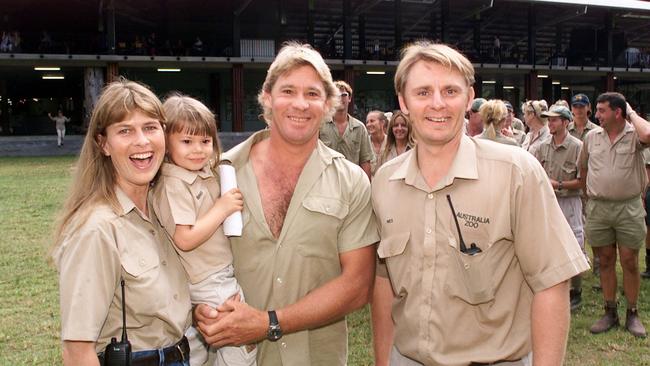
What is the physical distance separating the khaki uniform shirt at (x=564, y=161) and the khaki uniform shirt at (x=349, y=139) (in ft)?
8.30

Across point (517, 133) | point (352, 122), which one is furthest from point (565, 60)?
point (352, 122)

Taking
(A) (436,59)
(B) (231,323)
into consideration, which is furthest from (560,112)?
(B) (231,323)

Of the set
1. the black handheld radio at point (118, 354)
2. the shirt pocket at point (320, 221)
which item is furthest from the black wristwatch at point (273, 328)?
the black handheld radio at point (118, 354)

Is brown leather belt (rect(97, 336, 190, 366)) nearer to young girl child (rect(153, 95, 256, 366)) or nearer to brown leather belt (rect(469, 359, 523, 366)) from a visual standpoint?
young girl child (rect(153, 95, 256, 366))

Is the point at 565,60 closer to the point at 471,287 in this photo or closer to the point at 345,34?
the point at 345,34

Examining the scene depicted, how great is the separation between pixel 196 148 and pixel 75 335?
0.99m

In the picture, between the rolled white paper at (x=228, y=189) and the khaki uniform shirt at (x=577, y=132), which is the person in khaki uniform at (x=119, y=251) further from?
the khaki uniform shirt at (x=577, y=132)

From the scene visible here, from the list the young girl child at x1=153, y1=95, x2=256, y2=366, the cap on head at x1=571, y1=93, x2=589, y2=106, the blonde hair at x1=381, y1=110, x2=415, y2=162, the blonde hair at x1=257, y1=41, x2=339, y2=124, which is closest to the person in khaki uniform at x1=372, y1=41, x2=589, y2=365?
the blonde hair at x1=257, y1=41, x2=339, y2=124

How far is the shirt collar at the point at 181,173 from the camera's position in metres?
2.67

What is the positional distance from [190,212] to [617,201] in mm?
4863

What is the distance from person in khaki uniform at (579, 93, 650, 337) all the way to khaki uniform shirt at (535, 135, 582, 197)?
563 millimetres

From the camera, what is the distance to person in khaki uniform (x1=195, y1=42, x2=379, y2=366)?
2570 mm

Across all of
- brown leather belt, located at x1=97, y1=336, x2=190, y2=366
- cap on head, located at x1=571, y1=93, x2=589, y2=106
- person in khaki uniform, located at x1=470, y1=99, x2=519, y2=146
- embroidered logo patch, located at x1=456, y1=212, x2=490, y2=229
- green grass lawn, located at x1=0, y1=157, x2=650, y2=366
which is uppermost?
cap on head, located at x1=571, y1=93, x2=589, y2=106

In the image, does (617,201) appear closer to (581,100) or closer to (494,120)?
(494,120)
